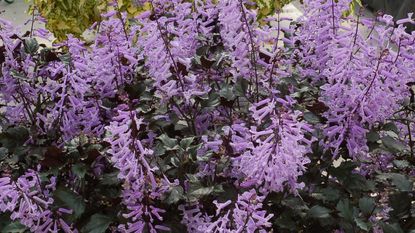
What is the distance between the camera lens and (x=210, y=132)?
200 cm

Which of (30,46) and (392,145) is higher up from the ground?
(30,46)

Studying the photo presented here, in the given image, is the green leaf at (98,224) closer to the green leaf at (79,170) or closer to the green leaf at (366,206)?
the green leaf at (79,170)

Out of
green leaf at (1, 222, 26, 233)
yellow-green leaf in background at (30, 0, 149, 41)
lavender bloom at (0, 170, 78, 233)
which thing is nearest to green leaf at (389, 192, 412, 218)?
lavender bloom at (0, 170, 78, 233)

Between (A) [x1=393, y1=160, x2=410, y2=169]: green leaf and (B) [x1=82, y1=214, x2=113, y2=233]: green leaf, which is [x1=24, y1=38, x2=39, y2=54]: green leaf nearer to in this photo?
(B) [x1=82, y1=214, x2=113, y2=233]: green leaf

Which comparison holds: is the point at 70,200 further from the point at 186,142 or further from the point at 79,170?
the point at 186,142

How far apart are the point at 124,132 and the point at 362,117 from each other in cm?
71

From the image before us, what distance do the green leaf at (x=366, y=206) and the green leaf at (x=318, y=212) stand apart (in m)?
0.10

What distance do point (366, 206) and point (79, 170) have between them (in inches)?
33.5

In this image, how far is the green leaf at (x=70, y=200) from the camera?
72.3 inches

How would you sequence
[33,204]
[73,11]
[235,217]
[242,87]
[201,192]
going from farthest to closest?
[73,11] → [242,87] → [33,204] → [201,192] → [235,217]

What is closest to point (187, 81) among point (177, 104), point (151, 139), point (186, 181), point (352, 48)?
point (177, 104)

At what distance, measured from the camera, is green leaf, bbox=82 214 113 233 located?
1.82 metres

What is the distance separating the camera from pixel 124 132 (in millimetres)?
1787

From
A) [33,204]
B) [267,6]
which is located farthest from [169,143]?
[267,6]
